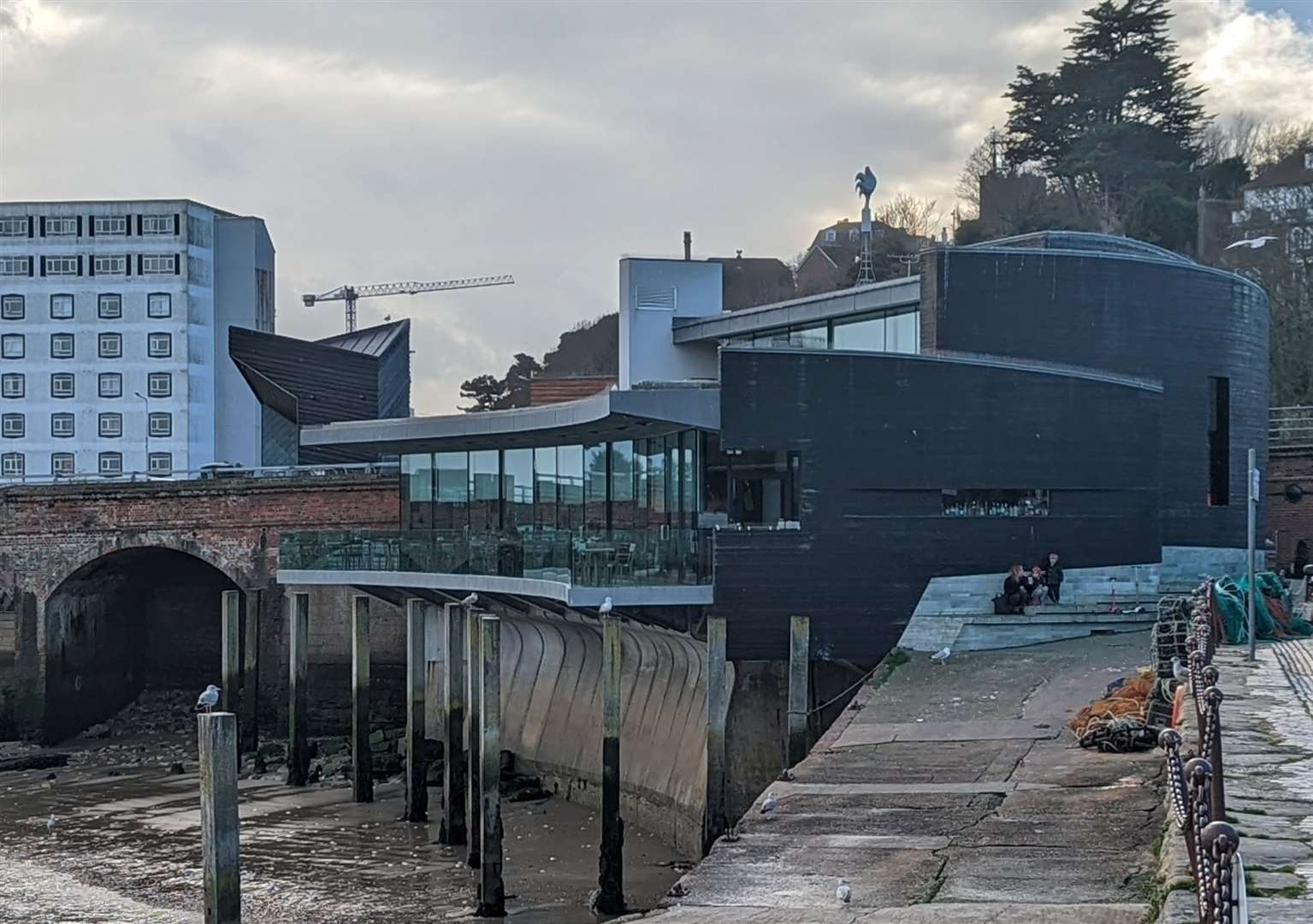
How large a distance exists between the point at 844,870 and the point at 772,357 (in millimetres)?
11495

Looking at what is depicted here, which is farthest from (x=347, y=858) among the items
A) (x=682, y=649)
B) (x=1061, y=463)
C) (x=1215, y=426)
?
(x=1215, y=426)

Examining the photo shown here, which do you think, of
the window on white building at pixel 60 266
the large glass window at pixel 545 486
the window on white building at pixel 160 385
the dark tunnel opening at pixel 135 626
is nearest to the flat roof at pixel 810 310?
the large glass window at pixel 545 486

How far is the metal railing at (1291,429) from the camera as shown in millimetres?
36531

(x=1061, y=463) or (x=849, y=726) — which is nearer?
(x=849, y=726)

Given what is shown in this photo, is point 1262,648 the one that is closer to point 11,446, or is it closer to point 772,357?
point 772,357

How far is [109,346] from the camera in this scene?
191ft

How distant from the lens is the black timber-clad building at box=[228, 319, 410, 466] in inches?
1984

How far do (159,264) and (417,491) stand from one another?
25.9m

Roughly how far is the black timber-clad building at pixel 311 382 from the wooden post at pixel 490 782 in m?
27.4

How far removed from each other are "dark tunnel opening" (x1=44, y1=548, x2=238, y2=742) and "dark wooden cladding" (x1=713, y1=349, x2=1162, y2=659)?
20.5 meters

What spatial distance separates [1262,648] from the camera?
70.6ft

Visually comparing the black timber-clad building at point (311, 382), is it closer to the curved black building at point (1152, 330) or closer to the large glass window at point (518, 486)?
the large glass window at point (518, 486)

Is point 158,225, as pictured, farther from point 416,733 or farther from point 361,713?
point 416,733

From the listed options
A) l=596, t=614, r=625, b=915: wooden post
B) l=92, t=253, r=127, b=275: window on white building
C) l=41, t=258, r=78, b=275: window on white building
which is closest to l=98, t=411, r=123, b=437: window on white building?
l=92, t=253, r=127, b=275: window on white building
